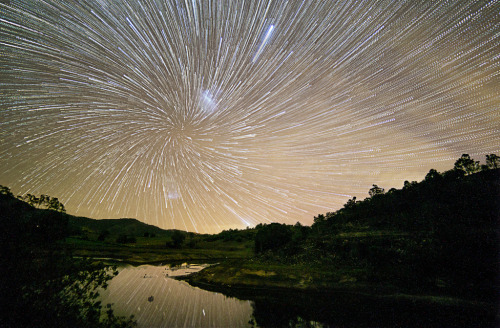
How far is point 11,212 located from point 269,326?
19655mm

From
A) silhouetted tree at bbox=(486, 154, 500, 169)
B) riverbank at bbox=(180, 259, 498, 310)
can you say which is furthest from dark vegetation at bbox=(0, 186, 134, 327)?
silhouetted tree at bbox=(486, 154, 500, 169)

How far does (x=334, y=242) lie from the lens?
5047cm

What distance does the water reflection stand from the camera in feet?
72.0

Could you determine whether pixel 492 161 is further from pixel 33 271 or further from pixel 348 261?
pixel 33 271

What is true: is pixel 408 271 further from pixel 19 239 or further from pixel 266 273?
pixel 19 239

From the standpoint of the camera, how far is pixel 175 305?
27.1 m

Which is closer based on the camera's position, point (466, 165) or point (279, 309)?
point (279, 309)

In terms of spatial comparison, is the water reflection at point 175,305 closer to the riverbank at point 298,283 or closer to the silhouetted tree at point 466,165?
the riverbank at point 298,283

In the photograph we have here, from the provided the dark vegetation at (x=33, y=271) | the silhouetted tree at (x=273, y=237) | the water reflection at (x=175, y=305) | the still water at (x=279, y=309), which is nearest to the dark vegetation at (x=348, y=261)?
the dark vegetation at (x=33, y=271)

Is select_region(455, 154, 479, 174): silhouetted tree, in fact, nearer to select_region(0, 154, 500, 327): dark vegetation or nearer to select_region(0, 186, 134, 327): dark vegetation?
select_region(0, 154, 500, 327): dark vegetation

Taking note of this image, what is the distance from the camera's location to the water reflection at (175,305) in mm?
21953

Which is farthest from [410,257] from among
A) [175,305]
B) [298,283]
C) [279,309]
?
[175,305]

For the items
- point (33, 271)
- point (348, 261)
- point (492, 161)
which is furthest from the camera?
point (492, 161)

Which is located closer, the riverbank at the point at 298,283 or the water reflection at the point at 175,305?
the water reflection at the point at 175,305
